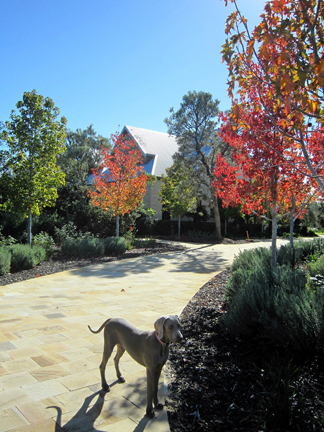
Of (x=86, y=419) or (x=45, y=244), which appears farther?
(x=45, y=244)

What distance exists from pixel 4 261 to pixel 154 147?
2369 cm

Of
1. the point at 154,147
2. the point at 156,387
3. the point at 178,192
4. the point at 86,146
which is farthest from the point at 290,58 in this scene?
the point at 86,146

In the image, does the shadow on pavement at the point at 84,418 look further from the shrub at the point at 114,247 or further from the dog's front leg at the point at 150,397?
the shrub at the point at 114,247

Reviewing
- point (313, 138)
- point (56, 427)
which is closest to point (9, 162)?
point (313, 138)

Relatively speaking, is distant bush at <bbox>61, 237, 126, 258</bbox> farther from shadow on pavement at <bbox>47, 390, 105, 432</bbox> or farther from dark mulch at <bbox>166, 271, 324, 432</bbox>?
shadow on pavement at <bbox>47, 390, 105, 432</bbox>

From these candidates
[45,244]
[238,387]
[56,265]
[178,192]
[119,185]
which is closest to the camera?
[238,387]

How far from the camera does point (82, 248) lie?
1223 centimetres

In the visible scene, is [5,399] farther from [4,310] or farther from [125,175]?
[125,175]

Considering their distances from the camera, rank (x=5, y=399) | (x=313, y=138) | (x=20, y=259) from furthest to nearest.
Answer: (x=20, y=259) < (x=313, y=138) < (x=5, y=399)

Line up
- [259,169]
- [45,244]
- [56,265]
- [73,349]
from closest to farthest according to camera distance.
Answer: [73,349] < [259,169] < [56,265] < [45,244]

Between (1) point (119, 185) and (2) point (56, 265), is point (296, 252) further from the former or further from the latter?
(1) point (119, 185)

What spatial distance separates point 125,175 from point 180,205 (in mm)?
7697

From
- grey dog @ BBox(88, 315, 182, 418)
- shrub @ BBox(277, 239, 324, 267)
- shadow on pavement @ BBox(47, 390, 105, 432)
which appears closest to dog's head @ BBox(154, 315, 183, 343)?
grey dog @ BBox(88, 315, 182, 418)

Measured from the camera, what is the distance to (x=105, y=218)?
16656 mm
